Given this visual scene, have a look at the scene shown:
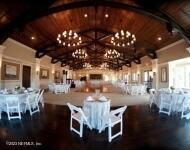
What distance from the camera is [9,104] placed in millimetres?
5941

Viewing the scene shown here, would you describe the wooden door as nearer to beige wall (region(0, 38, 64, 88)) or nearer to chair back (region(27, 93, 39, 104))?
beige wall (region(0, 38, 64, 88))

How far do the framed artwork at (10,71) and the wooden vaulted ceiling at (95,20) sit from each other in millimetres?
Answer: 1521

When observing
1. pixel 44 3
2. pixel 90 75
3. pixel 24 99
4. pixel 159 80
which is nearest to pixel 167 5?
pixel 44 3

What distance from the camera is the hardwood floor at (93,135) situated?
11.5ft

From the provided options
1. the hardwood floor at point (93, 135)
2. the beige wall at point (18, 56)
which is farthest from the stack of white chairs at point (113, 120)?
the beige wall at point (18, 56)

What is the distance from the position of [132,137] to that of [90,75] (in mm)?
35006

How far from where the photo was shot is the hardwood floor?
3518mm

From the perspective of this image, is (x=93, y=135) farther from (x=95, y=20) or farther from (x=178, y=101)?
(x=95, y=20)

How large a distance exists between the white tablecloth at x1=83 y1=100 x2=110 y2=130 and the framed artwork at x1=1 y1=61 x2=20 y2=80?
6532 mm

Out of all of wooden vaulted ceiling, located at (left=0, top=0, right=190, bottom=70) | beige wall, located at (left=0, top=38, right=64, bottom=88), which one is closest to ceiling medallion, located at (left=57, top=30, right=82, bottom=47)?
wooden vaulted ceiling, located at (left=0, top=0, right=190, bottom=70)

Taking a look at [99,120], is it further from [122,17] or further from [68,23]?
[68,23]

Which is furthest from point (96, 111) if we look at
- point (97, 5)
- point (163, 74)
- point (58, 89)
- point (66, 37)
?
point (58, 89)

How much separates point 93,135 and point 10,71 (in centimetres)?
765

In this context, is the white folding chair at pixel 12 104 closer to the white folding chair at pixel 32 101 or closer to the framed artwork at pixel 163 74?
the white folding chair at pixel 32 101
